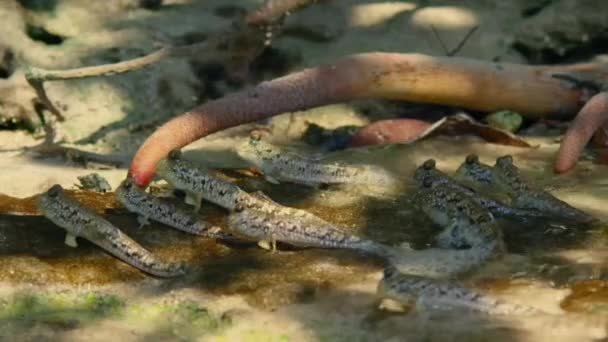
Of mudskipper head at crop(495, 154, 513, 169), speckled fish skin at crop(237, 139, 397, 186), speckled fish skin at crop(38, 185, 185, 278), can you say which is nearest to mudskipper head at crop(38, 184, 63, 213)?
speckled fish skin at crop(38, 185, 185, 278)

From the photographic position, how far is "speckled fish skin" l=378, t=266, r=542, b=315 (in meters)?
3.57

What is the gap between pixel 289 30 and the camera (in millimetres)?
7645

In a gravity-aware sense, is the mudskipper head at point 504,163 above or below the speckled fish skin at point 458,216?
below

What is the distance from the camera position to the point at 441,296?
3.62 meters

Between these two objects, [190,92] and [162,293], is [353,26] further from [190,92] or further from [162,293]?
[162,293]

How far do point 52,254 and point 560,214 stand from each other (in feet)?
7.69

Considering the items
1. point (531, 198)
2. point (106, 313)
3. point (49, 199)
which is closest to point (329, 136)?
point (531, 198)

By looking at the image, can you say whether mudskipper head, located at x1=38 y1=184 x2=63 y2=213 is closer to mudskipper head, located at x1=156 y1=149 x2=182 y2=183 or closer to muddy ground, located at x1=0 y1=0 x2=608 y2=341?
muddy ground, located at x1=0 y1=0 x2=608 y2=341

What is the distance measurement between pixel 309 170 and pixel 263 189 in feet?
0.93

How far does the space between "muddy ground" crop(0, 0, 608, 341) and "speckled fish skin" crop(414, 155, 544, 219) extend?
13 centimetres

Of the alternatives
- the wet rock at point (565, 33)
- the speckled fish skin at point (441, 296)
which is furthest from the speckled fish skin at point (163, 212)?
the wet rock at point (565, 33)

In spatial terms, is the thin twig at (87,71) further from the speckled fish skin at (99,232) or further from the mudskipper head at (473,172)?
the mudskipper head at (473,172)

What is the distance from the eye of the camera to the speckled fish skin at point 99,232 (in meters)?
4.08

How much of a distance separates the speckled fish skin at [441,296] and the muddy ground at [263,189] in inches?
2.0
